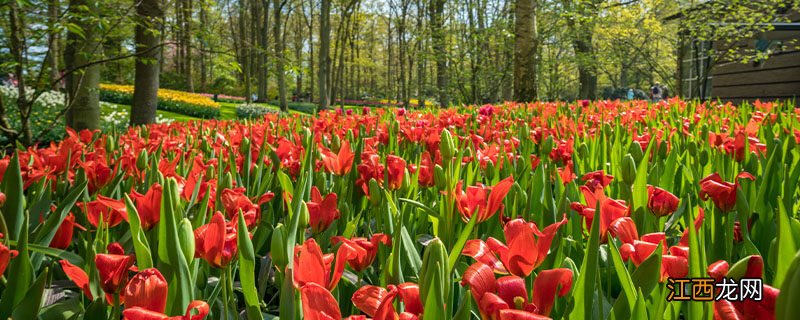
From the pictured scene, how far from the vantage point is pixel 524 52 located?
966cm

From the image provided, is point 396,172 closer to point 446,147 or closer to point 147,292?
point 446,147

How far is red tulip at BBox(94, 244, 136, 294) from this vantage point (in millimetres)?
676

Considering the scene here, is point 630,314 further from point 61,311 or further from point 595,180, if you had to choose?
point 61,311

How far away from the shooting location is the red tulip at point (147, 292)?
587 millimetres

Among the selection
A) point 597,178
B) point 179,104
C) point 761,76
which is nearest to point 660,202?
point 597,178

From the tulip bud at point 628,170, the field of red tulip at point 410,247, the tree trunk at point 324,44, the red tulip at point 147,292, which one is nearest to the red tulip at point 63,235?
the field of red tulip at point 410,247

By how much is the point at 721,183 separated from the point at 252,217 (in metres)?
0.87

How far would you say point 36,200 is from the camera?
1.28 m

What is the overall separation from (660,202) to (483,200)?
0.36 meters

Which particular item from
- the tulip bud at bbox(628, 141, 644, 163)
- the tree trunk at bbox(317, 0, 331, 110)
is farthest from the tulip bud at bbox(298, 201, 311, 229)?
the tree trunk at bbox(317, 0, 331, 110)

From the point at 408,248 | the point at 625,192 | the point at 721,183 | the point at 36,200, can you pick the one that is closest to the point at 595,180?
the point at 625,192

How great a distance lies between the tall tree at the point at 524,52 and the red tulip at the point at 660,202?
8.84m

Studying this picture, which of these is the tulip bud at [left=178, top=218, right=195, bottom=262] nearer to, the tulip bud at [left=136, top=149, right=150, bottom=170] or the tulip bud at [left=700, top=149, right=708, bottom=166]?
the tulip bud at [left=136, top=149, right=150, bottom=170]

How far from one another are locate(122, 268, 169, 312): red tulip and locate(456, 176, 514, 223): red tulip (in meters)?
0.54
